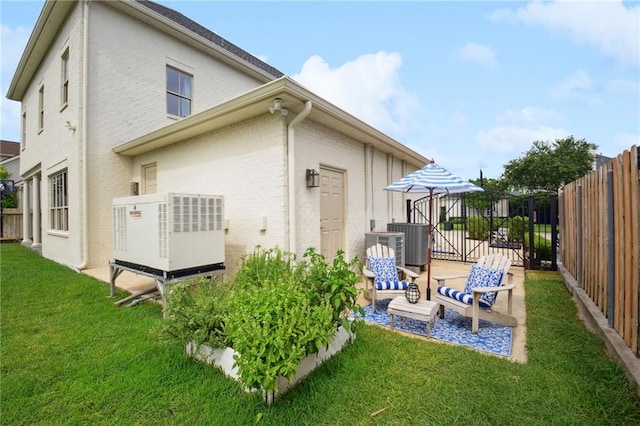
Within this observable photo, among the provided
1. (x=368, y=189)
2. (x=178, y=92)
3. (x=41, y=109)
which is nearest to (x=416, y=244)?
(x=368, y=189)

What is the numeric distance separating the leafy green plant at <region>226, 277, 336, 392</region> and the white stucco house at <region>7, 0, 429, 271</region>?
2524mm

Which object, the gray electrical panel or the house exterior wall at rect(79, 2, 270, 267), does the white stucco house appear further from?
the gray electrical panel

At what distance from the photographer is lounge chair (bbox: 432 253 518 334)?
3631mm

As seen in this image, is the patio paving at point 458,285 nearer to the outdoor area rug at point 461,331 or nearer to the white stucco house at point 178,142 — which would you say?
the outdoor area rug at point 461,331

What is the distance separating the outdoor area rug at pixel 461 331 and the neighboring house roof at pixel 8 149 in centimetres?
3622

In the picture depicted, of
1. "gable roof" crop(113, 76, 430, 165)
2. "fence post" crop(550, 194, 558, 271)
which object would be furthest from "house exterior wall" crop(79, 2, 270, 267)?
"fence post" crop(550, 194, 558, 271)

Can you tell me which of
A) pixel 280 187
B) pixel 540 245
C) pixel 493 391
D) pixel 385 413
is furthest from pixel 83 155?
pixel 540 245

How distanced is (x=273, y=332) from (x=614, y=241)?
3.63 m

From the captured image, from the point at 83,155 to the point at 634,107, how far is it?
15.6 meters

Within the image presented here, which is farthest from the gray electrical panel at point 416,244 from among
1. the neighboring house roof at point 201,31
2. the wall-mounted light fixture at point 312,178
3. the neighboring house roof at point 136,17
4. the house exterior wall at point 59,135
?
the neighboring house roof at point 201,31

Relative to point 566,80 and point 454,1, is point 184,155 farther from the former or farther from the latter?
point 566,80

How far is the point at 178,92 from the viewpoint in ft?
31.0

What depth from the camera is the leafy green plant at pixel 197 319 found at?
272 cm

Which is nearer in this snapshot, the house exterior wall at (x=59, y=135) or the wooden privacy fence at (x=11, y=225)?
the house exterior wall at (x=59, y=135)
